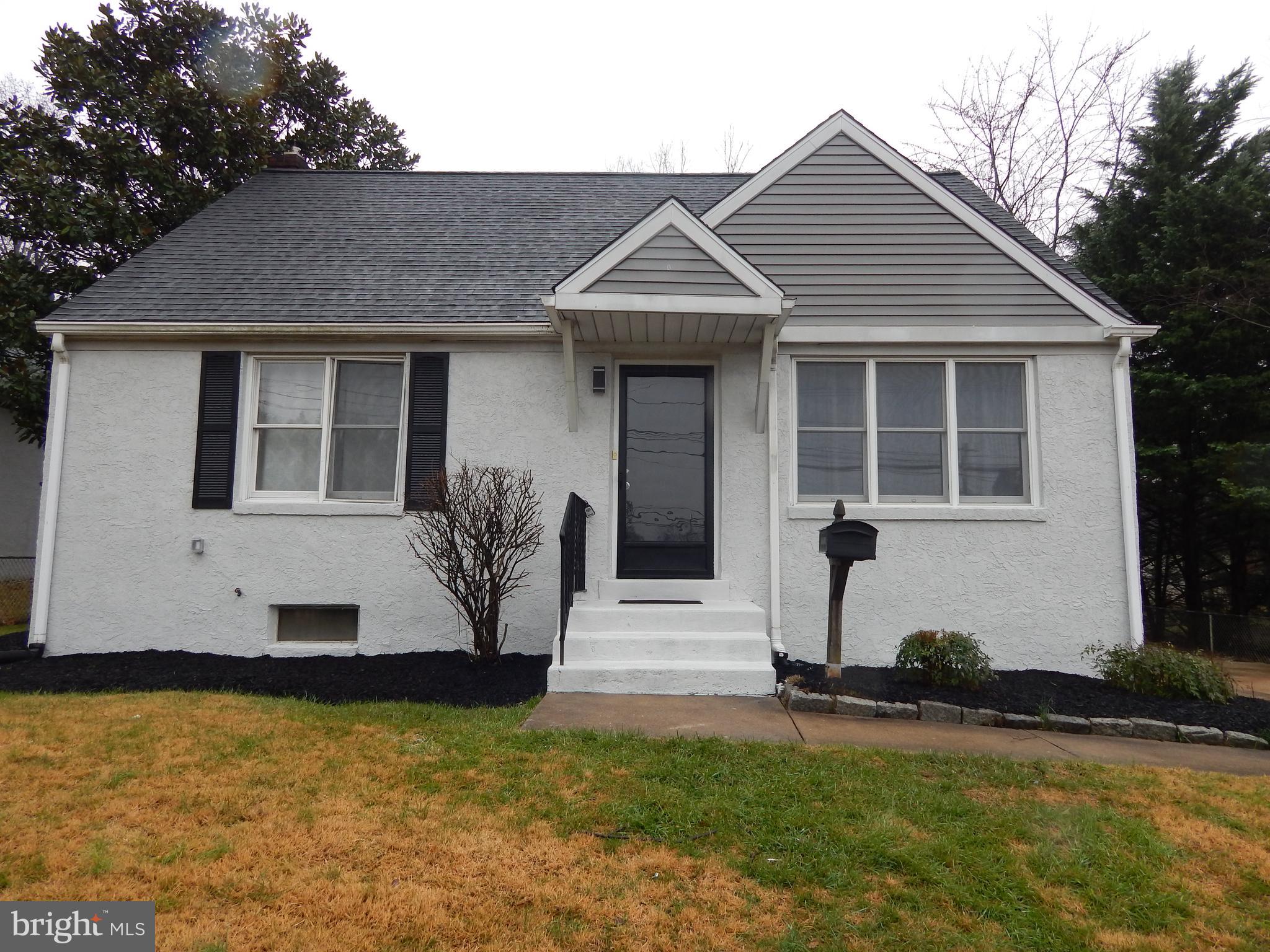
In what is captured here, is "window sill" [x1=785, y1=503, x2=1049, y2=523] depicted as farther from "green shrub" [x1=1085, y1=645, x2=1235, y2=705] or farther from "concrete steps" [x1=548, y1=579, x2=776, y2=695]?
"green shrub" [x1=1085, y1=645, x2=1235, y2=705]

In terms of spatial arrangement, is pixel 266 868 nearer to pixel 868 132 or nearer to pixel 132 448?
pixel 132 448

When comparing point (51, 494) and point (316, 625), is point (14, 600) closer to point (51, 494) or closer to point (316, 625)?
point (51, 494)

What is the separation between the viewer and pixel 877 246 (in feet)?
23.7

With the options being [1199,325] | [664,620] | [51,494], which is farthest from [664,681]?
[1199,325]

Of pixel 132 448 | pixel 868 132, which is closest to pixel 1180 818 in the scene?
pixel 868 132

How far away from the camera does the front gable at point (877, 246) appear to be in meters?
7.03

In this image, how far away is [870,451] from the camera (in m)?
7.12

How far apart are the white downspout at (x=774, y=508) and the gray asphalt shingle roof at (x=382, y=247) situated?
244 centimetres

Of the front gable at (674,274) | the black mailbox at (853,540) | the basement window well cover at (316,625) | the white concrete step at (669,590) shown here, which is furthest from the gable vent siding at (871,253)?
the basement window well cover at (316,625)

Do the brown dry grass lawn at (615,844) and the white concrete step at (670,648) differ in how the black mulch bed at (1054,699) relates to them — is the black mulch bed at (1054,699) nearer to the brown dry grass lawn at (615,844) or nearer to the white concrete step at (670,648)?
the white concrete step at (670,648)

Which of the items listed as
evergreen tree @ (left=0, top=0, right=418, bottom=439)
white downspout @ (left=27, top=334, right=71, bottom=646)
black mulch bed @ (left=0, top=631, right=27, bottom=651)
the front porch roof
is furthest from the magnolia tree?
evergreen tree @ (left=0, top=0, right=418, bottom=439)

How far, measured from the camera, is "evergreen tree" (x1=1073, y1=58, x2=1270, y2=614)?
36.5 ft

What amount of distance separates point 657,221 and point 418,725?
449cm

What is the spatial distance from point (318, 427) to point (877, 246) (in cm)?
607
